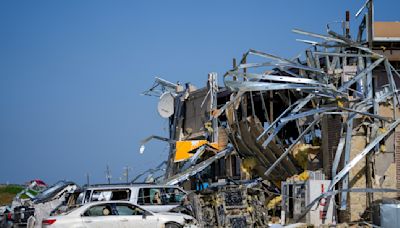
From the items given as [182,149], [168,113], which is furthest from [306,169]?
[168,113]

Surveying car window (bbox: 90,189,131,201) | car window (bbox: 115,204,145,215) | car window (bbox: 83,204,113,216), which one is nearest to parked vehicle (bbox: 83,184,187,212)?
car window (bbox: 90,189,131,201)

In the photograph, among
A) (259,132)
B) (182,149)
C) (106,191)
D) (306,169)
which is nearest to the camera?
(106,191)

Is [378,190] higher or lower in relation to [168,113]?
lower

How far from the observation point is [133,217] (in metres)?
18.0

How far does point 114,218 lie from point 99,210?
48 centimetres

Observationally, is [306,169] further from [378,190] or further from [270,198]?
[378,190]

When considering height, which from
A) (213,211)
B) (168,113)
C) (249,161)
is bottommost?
(213,211)

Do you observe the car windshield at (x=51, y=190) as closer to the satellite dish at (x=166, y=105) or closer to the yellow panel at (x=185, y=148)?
the yellow panel at (x=185, y=148)

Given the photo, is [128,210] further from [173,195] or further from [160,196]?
[173,195]

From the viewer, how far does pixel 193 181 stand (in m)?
33.0

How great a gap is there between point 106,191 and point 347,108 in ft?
26.1

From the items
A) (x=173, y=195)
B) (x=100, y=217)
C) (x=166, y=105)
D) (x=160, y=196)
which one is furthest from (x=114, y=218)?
(x=166, y=105)

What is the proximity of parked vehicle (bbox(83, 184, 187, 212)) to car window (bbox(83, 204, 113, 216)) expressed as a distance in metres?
2.19

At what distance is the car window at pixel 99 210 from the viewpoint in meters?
17.7
